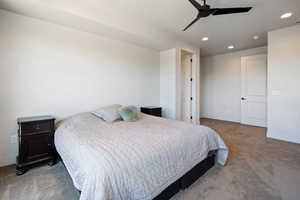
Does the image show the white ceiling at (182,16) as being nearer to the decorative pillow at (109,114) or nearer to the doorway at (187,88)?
the doorway at (187,88)

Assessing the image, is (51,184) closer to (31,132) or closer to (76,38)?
(31,132)

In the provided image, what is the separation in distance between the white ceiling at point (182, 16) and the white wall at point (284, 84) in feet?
1.18

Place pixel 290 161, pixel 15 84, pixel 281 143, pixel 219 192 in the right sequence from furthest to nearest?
pixel 281 143, pixel 290 161, pixel 15 84, pixel 219 192

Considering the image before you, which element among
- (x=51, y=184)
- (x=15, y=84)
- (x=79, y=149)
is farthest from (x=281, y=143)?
(x=15, y=84)

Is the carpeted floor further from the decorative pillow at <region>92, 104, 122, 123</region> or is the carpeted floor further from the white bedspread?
the decorative pillow at <region>92, 104, 122, 123</region>

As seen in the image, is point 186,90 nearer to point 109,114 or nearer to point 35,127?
point 109,114

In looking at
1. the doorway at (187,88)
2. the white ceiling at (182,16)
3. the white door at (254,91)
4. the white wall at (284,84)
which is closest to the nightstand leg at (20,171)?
the white ceiling at (182,16)

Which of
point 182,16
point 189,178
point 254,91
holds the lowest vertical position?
point 189,178

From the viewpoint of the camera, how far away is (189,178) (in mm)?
1846

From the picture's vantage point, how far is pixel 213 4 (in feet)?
8.19

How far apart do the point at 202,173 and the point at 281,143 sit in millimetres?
2665

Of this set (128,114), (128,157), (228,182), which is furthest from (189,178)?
(128,114)

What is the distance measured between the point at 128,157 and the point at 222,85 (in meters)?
5.69

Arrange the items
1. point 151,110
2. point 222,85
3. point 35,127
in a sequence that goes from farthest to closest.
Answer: point 222,85 < point 151,110 < point 35,127
